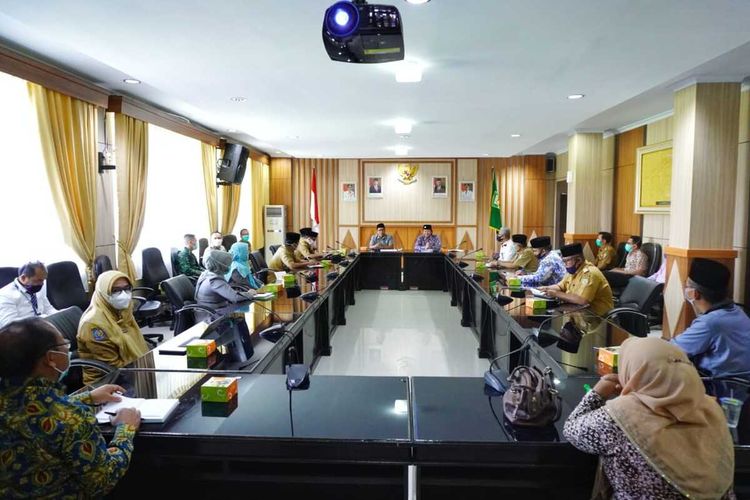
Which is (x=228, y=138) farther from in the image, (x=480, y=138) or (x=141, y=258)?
(x=480, y=138)

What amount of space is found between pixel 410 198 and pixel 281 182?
317 centimetres

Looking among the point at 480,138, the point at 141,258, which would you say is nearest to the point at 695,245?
the point at 480,138

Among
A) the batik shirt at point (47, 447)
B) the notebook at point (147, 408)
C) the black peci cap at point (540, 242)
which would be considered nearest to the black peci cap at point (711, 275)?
the notebook at point (147, 408)

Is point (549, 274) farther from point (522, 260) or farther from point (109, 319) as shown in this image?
point (109, 319)

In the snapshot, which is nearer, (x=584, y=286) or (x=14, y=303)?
(x=14, y=303)

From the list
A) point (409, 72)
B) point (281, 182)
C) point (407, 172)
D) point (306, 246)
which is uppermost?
point (409, 72)

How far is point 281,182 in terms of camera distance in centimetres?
1133

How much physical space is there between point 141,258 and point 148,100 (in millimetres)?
1941

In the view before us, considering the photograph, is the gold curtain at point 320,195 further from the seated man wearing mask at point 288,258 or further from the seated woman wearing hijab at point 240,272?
the seated woman wearing hijab at point 240,272

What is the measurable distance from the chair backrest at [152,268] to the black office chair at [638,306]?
4842 millimetres

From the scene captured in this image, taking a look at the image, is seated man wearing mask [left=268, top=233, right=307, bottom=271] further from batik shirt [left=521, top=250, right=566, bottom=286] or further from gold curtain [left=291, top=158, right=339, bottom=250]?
gold curtain [left=291, top=158, right=339, bottom=250]

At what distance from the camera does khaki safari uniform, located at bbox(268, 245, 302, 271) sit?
21.3 ft

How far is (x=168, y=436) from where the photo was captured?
1453 millimetres

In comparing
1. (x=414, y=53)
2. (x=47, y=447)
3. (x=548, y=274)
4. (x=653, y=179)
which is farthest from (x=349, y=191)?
(x=47, y=447)
